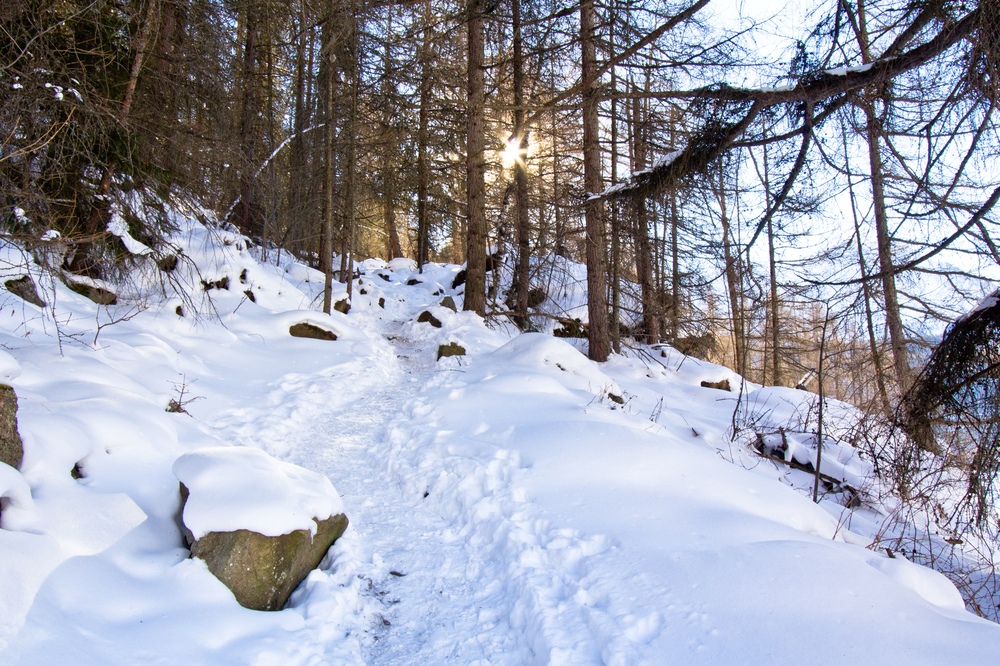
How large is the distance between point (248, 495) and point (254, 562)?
43 centimetres

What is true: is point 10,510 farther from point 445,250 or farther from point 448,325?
point 445,250

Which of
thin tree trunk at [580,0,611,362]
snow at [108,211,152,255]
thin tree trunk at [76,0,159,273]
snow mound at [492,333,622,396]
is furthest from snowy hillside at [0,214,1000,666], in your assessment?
thin tree trunk at [580,0,611,362]

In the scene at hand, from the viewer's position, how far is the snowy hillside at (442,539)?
2.43 m

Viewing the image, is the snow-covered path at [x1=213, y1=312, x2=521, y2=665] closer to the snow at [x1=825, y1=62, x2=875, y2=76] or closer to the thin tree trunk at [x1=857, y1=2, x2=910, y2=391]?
the thin tree trunk at [x1=857, y1=2, x2=910, y2=391]

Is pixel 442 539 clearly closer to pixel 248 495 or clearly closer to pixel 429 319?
pixel 248 495

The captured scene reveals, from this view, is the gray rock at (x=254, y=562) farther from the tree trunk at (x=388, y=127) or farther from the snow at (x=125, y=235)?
the tree trunk at (x=388, y=127)

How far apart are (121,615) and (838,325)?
525 cm

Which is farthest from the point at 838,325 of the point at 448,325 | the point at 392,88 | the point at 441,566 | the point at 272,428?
the point at 392,88

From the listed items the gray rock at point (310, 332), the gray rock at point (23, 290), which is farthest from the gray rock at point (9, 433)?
the gray rock at point (310, 332)

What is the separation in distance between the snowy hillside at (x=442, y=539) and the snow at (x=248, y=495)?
25 centimetres

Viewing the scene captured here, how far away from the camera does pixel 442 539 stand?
3830mm

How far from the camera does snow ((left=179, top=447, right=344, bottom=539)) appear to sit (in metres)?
3.00

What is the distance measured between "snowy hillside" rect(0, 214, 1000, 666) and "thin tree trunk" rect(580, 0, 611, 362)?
3576 millimetres

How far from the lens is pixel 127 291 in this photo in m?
7.48
